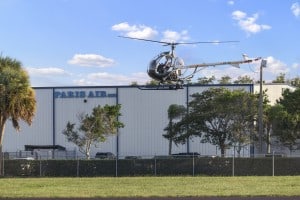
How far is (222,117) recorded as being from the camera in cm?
5300

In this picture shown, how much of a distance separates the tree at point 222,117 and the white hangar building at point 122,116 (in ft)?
48.6

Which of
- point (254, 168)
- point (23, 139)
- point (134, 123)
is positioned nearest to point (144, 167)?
point (254, 168)

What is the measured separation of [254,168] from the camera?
39.6m

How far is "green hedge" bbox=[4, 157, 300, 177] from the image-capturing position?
39.6 meters

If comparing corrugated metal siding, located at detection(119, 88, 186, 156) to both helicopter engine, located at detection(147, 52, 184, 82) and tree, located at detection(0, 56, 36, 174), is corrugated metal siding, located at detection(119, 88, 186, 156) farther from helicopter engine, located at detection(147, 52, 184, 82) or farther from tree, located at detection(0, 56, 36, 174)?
helicopter engine, located at detection(147, 52, 184, 82)

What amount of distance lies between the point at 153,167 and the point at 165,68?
10.8m

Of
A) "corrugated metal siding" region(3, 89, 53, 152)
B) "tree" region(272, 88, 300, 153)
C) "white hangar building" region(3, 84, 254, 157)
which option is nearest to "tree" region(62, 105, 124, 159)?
"white hangar building" region(3, 84, 254, 157)

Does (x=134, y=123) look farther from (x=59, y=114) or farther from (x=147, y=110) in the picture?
(x=59, y=114)

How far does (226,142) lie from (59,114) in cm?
2674

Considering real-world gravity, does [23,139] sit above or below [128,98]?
below

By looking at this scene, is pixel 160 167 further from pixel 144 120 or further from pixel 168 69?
pixel 144 120

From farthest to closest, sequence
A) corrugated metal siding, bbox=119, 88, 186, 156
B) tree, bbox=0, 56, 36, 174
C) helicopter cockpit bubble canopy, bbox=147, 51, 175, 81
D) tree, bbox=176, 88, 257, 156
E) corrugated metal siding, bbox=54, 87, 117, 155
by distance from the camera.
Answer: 1. corrugated metal siding, bbox=54, 87, 117, 155
2. corrugated metal siding, bbox=119, 88, 186, 156
3. tree, bbox=176, 88, 257, 156
4. tree, bbox=0, 56, 36, 174
5. helicopter cockpit bubble canopy, bbox=147, 51, 175, 81

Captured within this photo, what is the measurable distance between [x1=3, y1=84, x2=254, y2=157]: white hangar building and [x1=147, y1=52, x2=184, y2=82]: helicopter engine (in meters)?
38.4

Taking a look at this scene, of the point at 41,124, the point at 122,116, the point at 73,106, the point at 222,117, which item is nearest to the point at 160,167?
the point at 222,117
